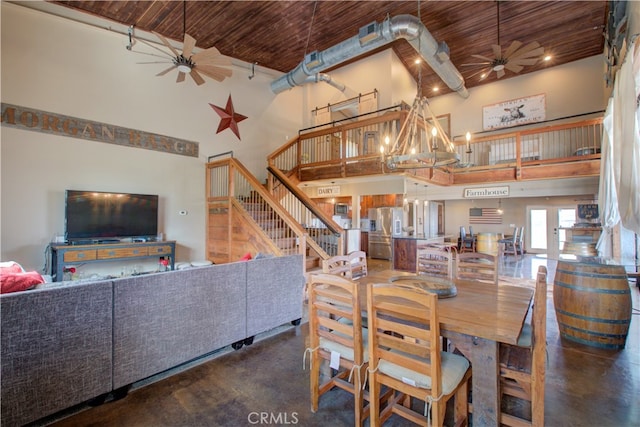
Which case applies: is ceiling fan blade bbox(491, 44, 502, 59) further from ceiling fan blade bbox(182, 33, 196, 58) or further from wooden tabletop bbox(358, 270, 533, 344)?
ceiling fan blade bbox(182, 33, 196, 58)

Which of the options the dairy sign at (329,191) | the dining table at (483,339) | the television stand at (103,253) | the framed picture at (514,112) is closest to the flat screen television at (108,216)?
the television stand at (103,253)

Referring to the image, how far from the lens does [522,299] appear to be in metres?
2.19

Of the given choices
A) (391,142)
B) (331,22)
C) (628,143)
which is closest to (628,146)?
(628,143)

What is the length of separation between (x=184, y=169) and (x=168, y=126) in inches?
36.9

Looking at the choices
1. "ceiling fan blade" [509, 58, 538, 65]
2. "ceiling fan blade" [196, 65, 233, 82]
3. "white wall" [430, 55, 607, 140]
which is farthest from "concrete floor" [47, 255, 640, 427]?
"white wall" [430, 55, 607, 140]

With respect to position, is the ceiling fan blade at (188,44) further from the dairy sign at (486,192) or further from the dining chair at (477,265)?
the dairy sign at (486,192)

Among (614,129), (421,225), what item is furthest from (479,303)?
(421,225)

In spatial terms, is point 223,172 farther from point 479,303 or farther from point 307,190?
point 479,303

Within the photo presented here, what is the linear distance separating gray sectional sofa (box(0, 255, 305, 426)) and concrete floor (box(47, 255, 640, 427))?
156 millimetres

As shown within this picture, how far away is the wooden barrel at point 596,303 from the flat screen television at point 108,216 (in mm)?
6421

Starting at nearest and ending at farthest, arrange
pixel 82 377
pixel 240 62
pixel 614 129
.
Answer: pixel 82 377 → pixel 614 129 → pixel 240 62

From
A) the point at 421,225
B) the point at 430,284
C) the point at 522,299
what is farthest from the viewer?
the point at 421,225

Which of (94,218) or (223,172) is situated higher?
(223,172)

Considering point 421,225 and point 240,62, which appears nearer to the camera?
point 240,62
